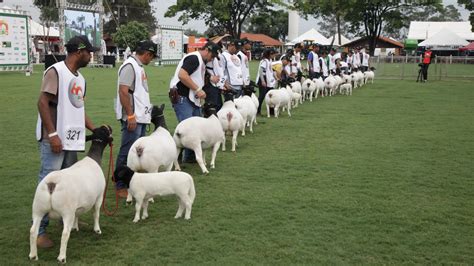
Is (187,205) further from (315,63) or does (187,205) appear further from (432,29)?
(432,29)

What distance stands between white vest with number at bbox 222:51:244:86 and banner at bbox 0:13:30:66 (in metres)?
21.7

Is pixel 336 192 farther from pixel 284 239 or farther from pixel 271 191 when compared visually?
pixel 284 239

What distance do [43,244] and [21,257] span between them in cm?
24

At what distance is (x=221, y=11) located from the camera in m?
54.4

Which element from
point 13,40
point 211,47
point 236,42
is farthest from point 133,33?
point 211,47

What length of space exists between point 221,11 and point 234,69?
146 ft

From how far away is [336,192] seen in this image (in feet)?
22.5

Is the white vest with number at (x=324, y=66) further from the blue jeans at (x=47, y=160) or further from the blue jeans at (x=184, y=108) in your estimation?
the blue jeans at (x=47, y=160)

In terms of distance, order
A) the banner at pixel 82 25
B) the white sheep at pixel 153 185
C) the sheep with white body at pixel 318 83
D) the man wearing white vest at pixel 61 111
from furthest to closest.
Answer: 1. the banner at pixel 82 25
2. the sheep with white body at pixel 318 83
3. the white sheep at pixel 153 185
4. the man wearing white vest at pixel 61 111

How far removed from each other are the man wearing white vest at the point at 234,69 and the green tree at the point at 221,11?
4352cm

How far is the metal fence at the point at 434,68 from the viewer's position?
33400mm

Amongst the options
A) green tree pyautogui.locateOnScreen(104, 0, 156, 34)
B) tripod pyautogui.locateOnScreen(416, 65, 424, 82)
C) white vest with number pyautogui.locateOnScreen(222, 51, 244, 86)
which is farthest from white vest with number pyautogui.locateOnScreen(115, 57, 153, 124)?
green tree pyautogui.locateOnScreen(104, 0, 156, 34)

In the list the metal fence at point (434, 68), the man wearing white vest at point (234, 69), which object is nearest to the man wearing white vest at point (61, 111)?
the man wearing white vest at point (234, 69)

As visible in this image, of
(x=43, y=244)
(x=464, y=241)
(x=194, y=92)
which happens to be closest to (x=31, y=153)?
(x=194, y=92)
